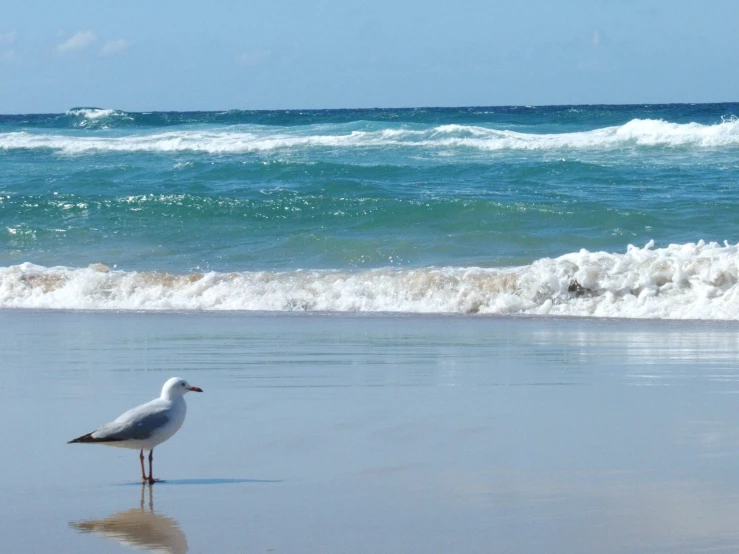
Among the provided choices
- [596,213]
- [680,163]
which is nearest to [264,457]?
[596,213]

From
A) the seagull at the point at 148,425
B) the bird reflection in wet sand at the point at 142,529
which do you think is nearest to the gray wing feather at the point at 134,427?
the seagull at the point at 148,425

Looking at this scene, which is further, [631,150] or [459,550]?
[631,150]

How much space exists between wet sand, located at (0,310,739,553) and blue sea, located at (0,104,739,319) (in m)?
2.33

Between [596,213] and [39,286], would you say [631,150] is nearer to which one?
[596,213]

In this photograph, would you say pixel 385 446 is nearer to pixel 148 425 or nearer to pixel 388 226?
pixel 148 425

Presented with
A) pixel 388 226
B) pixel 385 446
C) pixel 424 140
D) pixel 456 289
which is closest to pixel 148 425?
pixel 385 446

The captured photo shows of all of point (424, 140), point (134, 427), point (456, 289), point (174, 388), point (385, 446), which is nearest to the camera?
point (134, 427)

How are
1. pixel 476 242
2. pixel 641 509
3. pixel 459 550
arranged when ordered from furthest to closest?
pixel 476 242, pixel 641 509, pixel 459 550

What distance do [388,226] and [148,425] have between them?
37.0ft

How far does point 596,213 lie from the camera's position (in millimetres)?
15398

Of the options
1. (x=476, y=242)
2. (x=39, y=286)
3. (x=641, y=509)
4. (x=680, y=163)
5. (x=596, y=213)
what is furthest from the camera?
(x=680, y=163)

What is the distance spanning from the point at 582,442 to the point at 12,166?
23173mm

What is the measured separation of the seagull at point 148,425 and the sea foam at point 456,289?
602 cm

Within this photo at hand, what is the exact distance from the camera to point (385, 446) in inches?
197
